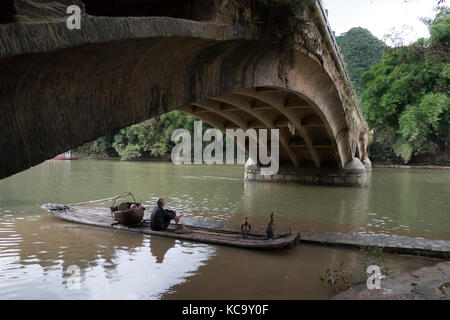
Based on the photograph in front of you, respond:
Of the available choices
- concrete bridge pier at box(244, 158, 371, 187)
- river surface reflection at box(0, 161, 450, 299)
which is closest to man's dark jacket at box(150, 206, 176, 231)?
river surface reflection at box(0, 161, 450, 299)

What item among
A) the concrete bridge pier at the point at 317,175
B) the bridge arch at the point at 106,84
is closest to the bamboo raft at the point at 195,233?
the bridge arch at the point at 106,84

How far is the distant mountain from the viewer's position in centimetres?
6656

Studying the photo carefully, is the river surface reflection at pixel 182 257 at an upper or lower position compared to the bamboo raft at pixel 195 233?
lower

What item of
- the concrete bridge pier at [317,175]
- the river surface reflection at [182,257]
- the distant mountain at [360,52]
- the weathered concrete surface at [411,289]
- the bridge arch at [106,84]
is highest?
the distant mountain at [360,52]

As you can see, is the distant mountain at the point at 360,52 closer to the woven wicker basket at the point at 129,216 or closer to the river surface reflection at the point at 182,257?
the river surface reflection at the point at 182,257

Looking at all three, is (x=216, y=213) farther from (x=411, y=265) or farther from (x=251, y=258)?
(x=411, y=265)

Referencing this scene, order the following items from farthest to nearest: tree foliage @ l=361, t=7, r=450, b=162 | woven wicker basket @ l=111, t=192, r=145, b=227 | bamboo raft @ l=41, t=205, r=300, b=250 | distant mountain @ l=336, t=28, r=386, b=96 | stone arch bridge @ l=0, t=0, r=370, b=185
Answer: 1. distant mountain @ l=336, t=28, r=386, b=96
2. tree foliage @ l=361, t=7, r=450, b=162
3. woven wicker basket @ l=111, t=192, r=145, b=227
4. bamboo raft @ l=41, t=205, r=300, b=250
5. stone arch bridge @ l=0, t=0, r=370, b=185

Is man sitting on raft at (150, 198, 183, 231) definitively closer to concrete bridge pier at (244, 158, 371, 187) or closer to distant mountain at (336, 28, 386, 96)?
concrete bridge pier at (244, 158, 371, 187)

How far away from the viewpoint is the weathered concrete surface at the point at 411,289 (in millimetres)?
4327

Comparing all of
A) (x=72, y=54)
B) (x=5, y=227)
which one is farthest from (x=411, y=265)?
(x=5, y=227)

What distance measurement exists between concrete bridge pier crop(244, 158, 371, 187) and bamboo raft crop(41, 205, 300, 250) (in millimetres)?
12977

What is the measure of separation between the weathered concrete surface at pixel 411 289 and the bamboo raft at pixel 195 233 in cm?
212

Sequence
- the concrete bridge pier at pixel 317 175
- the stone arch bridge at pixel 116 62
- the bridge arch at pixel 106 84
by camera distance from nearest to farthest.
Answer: the stone arch bridge at pixel 116 62 < the bridge arch at pixel 106 84 < the concrete bridge pier at pixel 317 175

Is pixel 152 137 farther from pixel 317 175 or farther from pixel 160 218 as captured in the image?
pixel 160 218
